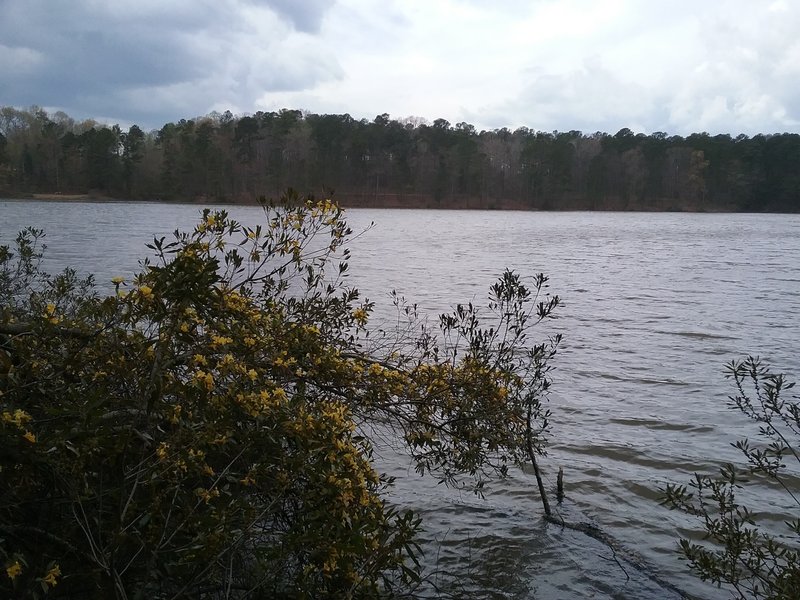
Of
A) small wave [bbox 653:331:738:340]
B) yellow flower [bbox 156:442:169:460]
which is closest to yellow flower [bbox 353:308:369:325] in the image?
yellow flower [bbox 156:442:169:460]

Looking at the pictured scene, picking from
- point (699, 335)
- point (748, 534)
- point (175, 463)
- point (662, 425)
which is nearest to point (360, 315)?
point (175, 463)

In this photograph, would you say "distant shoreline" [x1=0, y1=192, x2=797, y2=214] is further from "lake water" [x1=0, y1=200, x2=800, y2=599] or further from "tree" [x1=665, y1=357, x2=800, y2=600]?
"tree" [x1=665, y1=357, x2=800, y2=600]

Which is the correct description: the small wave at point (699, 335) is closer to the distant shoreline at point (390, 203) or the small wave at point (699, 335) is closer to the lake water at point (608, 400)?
the lake water at point (608, 400)

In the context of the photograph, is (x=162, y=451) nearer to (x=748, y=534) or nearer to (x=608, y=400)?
(x=748, y=534)

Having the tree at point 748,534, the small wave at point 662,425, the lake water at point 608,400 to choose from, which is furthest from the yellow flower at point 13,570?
the small wave at point 662,425

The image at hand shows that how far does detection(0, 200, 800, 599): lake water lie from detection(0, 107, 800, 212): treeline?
4394 centimetres

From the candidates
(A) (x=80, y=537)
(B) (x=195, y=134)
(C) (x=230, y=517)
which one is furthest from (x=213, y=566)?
(B) (x=195, y=134)

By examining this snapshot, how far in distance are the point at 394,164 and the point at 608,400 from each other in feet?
256

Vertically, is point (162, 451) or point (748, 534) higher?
point (162, 451)

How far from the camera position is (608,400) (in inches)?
374

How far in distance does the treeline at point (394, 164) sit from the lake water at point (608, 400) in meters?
43.9

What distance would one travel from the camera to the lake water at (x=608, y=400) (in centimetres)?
500

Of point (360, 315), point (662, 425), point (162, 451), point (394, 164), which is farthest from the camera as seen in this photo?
point (394, 164)

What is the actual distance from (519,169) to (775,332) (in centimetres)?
8149
